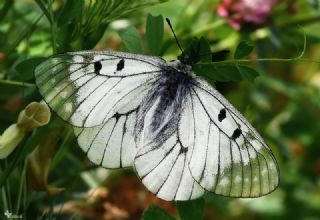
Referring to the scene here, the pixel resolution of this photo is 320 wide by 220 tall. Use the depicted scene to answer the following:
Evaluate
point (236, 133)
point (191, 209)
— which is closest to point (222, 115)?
point (236, 133)

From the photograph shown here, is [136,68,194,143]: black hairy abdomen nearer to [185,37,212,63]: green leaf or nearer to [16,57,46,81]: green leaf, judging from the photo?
[185,37,212,63]: green leaf

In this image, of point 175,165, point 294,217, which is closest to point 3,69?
point 175,165

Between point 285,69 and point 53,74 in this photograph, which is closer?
point 53,74

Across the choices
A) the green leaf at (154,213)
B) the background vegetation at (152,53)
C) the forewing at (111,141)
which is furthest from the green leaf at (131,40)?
the green leaf at (154,213)

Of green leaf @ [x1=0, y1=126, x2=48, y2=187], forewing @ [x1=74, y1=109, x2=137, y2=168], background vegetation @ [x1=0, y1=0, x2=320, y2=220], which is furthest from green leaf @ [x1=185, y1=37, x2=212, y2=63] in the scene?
green leaf @ [x1=0, y1=126, x2=48, y2=187]

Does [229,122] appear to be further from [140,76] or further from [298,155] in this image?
[298,155]

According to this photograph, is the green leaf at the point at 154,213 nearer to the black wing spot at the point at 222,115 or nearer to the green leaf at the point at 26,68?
the black wing spot at the point at 222,115
